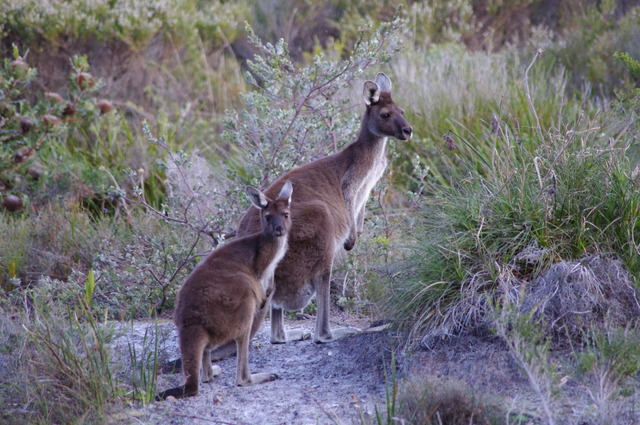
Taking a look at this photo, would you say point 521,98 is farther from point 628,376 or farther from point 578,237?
point 628,376

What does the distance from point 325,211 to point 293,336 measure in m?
1.13

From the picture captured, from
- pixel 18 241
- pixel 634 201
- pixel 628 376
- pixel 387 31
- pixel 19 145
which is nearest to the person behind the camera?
pixel 628 376

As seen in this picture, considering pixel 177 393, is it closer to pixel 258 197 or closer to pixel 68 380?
pixel 68 380

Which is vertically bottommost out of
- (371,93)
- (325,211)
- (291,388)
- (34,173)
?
(291,388)

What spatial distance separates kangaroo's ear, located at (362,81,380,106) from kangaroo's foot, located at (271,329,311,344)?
6.73ft

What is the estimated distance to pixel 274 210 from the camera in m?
5.58

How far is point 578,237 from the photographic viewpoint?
17.6 ft

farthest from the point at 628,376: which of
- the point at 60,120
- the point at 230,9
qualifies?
the point at 230,9

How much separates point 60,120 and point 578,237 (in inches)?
251

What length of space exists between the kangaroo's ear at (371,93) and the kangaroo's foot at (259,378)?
2.61 metres

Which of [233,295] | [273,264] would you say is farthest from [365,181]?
[233,295]

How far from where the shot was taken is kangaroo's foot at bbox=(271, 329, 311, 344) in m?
6.36

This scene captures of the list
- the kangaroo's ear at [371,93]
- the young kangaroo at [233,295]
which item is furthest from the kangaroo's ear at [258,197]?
the kangaroo's ear at [371,93]

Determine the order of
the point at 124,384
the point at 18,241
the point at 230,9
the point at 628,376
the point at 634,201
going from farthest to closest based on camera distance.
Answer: the point at 230,9, the point at 18,241, the point at 634,201, the point at 124,384, the point at 628,376
